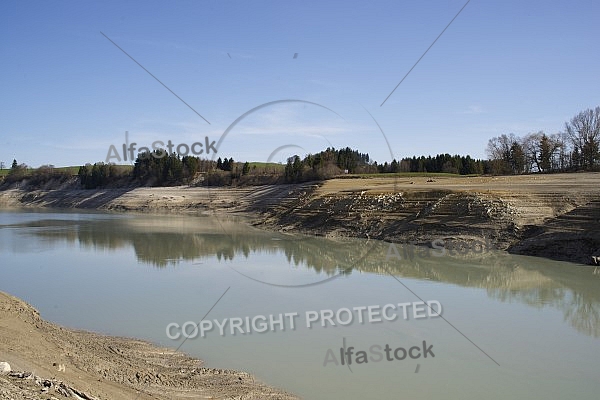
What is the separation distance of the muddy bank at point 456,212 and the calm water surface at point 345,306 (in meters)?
2.75

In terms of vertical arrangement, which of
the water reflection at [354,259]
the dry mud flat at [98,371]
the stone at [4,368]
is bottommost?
the water reflection at [354,259]

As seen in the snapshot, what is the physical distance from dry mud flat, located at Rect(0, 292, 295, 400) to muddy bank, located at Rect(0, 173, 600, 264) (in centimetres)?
2208

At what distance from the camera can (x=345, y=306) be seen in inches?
660

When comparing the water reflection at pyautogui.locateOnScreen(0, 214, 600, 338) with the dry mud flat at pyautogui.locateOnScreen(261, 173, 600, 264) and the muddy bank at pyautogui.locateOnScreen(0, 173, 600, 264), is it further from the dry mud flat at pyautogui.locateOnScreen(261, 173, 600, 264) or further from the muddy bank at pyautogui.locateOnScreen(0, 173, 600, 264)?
the muddy bank at pyautogui.locateOnScreen(0, 173, 600, 264)

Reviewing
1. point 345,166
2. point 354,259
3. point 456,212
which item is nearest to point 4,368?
point 354,259

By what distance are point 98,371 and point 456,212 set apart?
29758 mm

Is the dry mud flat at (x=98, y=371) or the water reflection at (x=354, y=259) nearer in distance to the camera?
the dry mud flat at (x=98, y=371)

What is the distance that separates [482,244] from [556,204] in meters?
5.78

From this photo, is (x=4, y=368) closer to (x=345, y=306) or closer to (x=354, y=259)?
(x=345, y=306)

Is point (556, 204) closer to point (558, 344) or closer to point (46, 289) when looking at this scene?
point (558, 344)

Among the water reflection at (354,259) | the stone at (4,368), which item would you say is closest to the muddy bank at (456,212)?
the water reflection at (354,259)

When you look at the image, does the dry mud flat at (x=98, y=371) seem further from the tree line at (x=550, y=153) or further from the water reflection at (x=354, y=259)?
the tree line at (x=550, y=153)

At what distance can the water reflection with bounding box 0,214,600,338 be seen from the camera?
18.9 m

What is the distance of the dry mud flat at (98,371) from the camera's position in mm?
7141
